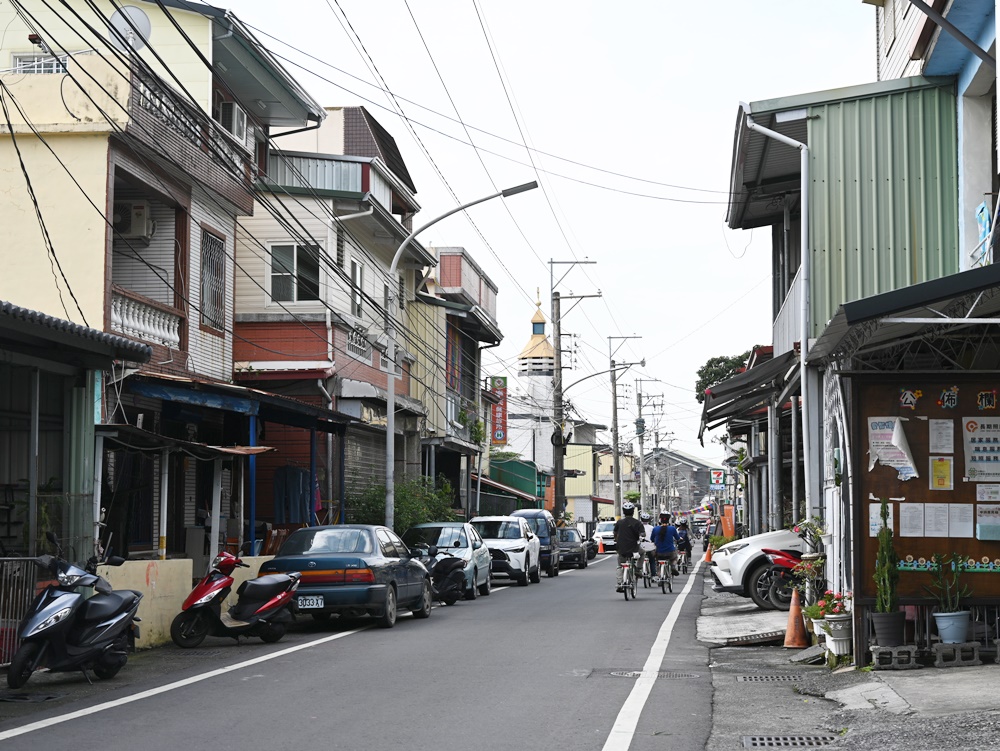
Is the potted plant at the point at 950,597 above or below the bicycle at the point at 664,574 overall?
above

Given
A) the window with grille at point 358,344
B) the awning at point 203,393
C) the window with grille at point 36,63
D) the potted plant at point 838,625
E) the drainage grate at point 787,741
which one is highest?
the window with grille at point 36,63

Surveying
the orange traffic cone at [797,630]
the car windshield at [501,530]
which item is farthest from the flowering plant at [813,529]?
the car windshield at [501,530]

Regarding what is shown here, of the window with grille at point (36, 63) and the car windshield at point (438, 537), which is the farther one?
the car windshield at point (438, 537)

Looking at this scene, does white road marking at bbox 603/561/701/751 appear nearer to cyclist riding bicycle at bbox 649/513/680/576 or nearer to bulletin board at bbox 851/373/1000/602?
bulletin board at bbox 851/373/1000/602

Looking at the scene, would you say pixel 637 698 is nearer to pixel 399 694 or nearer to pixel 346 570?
pixel 399 694

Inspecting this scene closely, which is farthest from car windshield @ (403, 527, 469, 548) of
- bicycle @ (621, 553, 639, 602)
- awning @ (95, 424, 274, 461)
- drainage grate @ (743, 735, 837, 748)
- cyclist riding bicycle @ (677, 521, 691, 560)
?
cyclist riding bicycle @ (677, 521, 691, 560)

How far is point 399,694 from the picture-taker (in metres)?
10.6

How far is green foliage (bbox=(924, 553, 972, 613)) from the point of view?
36.9 feet

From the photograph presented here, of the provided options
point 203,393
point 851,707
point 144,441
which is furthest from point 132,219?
point 851,707

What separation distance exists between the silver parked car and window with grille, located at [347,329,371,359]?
222 inches

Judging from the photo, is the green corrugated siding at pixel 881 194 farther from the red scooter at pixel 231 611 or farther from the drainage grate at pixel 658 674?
the red scooter at pixel 231 611

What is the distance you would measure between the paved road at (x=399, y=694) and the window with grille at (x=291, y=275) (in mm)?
12054

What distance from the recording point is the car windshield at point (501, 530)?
30.9m

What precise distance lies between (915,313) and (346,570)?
8989mm
